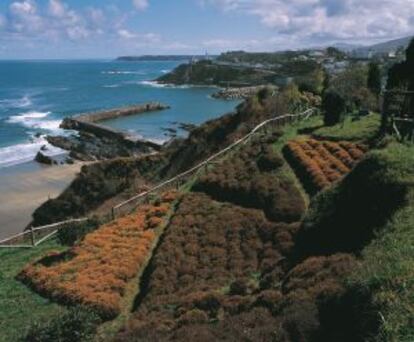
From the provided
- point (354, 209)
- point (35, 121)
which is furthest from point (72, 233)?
point (35, 121)

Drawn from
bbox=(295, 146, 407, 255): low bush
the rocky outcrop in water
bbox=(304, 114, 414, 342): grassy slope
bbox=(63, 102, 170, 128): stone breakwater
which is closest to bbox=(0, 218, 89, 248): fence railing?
bbox=(295, 146, 407, 255): low bush

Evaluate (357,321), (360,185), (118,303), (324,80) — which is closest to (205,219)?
(118,303)

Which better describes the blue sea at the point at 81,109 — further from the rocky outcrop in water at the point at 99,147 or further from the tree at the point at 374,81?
the tree at the point at 374,81

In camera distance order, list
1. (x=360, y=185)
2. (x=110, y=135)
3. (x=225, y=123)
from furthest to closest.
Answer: (x=110, y=135) → (x=225, y=123) → (x=360, y=185)

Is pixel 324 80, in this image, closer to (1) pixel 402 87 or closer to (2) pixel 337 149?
(1) pixel 402 87

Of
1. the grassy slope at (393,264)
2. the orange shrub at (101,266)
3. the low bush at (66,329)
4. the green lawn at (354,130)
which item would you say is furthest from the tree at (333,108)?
the low bush at (66,329)

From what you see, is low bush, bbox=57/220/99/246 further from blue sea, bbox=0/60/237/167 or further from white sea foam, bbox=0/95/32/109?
white sea foam, bbox=0/95/32/109
